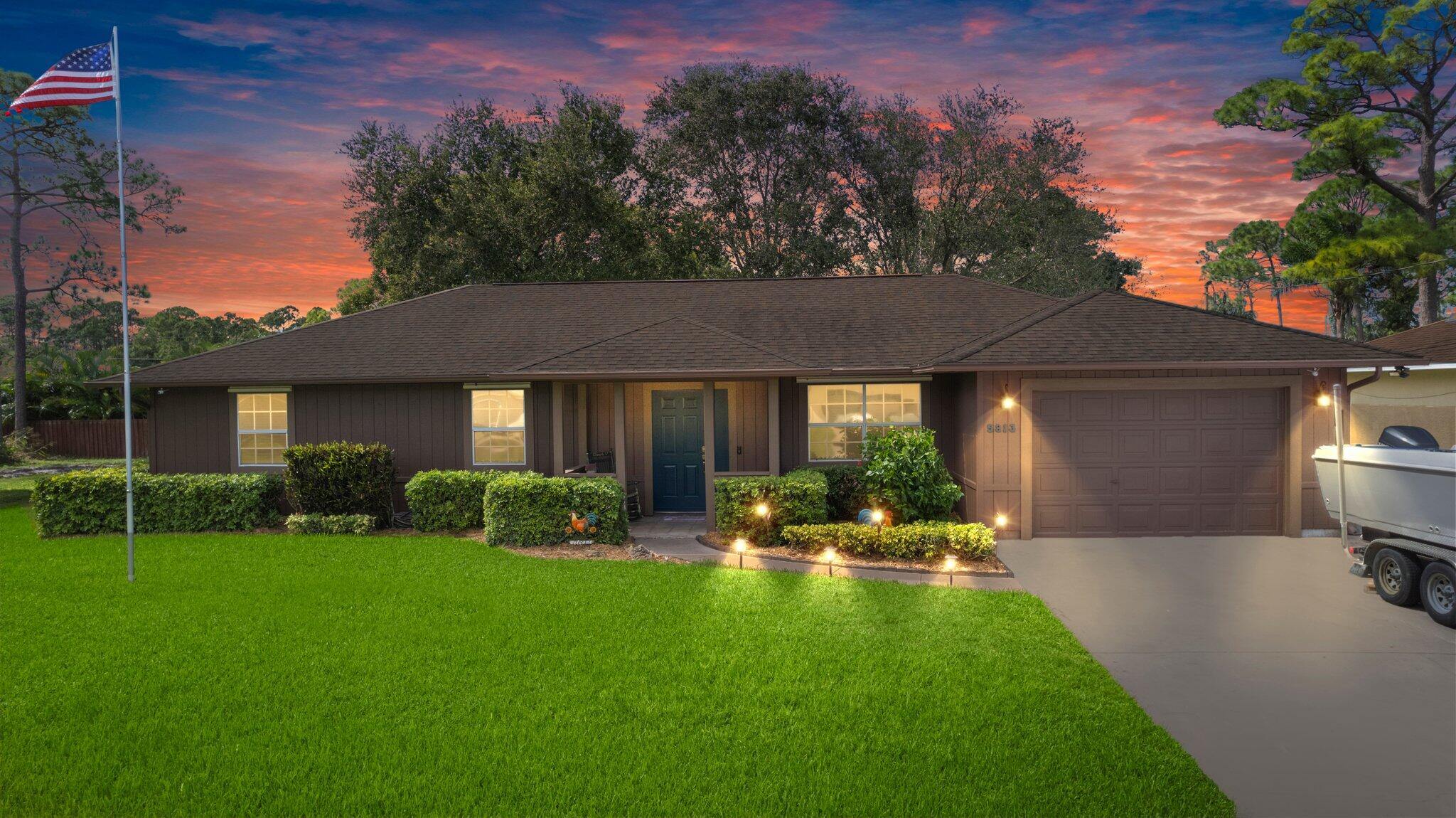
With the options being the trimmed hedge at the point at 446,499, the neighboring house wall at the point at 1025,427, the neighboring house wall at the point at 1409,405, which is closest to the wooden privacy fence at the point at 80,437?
A: the trimmed hedge at the point at 446,499

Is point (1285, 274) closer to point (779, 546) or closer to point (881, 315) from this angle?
point (881, 315)

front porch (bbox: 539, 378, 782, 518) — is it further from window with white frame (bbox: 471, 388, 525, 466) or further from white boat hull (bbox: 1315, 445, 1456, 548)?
white boat hull (bbox: 1315, 445, 1456, 548)

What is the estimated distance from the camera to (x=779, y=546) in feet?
36.1

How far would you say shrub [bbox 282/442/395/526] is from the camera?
41.8 ft

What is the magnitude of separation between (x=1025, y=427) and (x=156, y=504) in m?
13.8

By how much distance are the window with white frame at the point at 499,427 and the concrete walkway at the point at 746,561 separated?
2621 millimetres

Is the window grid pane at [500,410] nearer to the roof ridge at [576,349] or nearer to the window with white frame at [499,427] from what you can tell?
the window with white frame at [499,427]

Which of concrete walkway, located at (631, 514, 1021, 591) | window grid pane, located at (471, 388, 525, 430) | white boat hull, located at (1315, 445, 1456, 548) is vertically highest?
window grid pane, located at (471, 388, 525, 430)

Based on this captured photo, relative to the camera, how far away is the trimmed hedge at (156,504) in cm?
1262

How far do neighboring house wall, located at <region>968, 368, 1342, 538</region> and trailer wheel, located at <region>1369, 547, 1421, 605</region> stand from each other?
12.0 ft

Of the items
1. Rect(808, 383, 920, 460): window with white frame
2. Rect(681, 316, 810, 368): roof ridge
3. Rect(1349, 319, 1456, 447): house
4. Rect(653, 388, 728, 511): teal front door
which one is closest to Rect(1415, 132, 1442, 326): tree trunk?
Rect(1349, 319, 1456, 447): house

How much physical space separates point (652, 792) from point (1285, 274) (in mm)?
32023

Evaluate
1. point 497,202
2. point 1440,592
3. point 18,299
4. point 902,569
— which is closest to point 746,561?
point 902,569

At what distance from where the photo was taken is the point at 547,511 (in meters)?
11.4
